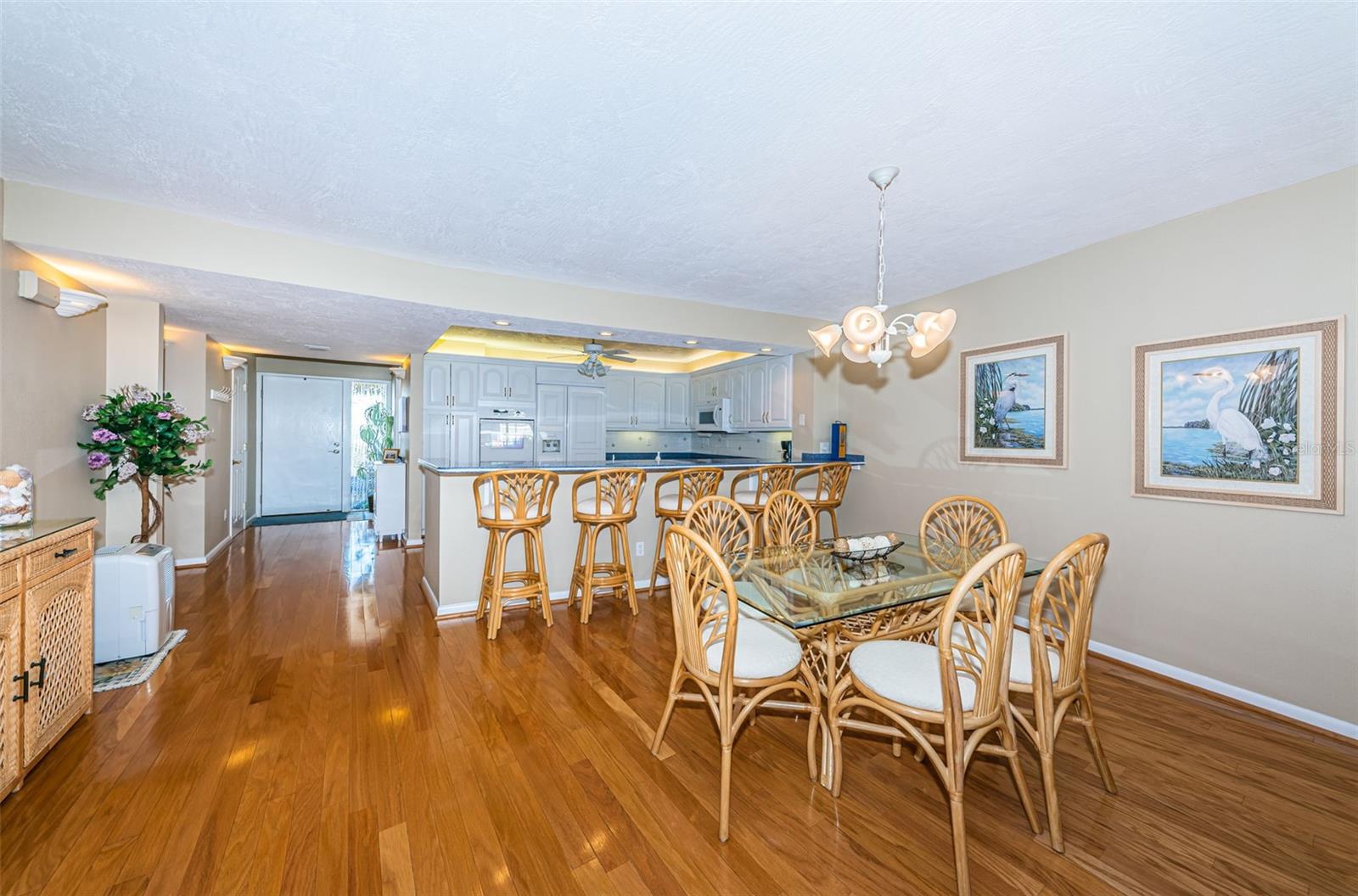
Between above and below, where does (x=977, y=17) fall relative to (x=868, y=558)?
above

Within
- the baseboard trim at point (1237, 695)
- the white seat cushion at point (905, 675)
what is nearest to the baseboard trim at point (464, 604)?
the white seat cushion at point (905, 675)

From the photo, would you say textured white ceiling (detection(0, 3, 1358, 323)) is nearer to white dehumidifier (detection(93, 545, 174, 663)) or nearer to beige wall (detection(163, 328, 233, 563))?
white dehumidifier (detection(93, 545, 174, 663))

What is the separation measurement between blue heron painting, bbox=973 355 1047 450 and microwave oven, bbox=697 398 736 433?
2840 mm

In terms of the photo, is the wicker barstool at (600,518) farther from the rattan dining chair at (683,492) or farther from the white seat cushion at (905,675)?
the white seat cushion at (905,675)

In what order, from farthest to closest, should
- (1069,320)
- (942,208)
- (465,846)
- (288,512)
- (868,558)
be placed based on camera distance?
(288,512), (1069,320), (942,208), (868,558), (465,846)

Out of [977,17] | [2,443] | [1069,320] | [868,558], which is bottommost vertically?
[868,558]

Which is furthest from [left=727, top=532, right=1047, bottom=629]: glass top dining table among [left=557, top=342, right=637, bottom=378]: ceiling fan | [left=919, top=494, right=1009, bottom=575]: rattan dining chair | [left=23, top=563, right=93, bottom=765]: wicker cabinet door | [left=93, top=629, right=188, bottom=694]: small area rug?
[left=557, top=342, right=637, bottom=378]: ceiling fan

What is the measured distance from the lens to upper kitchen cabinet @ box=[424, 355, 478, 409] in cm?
567

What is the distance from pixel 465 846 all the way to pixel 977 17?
285 cm

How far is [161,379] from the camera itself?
3627 mm

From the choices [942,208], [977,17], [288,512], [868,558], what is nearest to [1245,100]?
[942,208]

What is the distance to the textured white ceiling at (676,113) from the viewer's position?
1422 mm

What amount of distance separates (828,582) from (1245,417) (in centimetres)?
235

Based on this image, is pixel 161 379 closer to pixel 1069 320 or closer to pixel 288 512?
pixel 288 512
